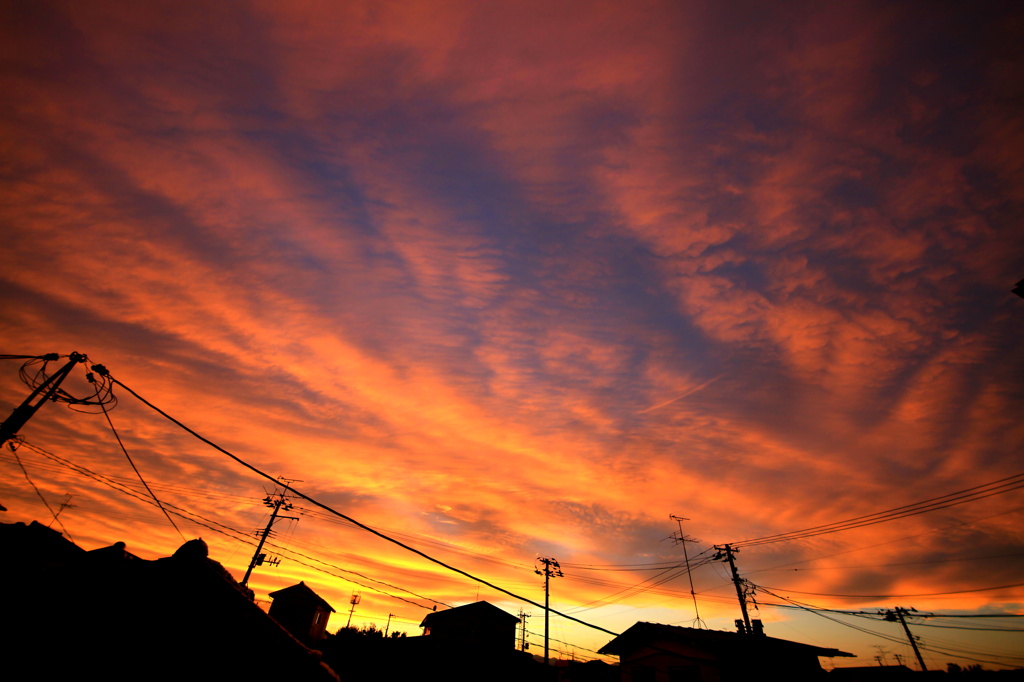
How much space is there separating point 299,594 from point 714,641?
149ft

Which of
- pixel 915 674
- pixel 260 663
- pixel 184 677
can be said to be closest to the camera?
pixel 184 677

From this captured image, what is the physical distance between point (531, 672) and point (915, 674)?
114 feet

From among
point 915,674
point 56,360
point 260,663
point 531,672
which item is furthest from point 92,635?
point 915,674

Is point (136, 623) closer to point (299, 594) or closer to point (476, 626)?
point (476, 626)

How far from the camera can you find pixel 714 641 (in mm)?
24625

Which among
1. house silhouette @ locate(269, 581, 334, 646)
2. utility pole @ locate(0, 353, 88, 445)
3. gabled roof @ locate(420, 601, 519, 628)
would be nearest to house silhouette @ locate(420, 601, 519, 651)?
gabled roof @ locate(420, 601, 519, 628)

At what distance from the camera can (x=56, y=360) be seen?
1285 centimetres

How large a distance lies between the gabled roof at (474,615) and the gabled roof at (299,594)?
580 inches

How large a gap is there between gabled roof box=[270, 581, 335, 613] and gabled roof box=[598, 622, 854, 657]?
37141 mm

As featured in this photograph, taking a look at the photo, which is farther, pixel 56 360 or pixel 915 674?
pixel 915 674

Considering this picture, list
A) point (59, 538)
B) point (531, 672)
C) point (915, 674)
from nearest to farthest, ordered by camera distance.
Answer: point (59, 538) → point (915, 674) → point (531, 672)

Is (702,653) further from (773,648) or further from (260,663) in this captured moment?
(260,663)

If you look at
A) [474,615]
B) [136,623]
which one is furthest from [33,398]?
[474,615]

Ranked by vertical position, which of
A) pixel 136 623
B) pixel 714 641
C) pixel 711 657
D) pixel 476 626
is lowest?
pixel 136 623
